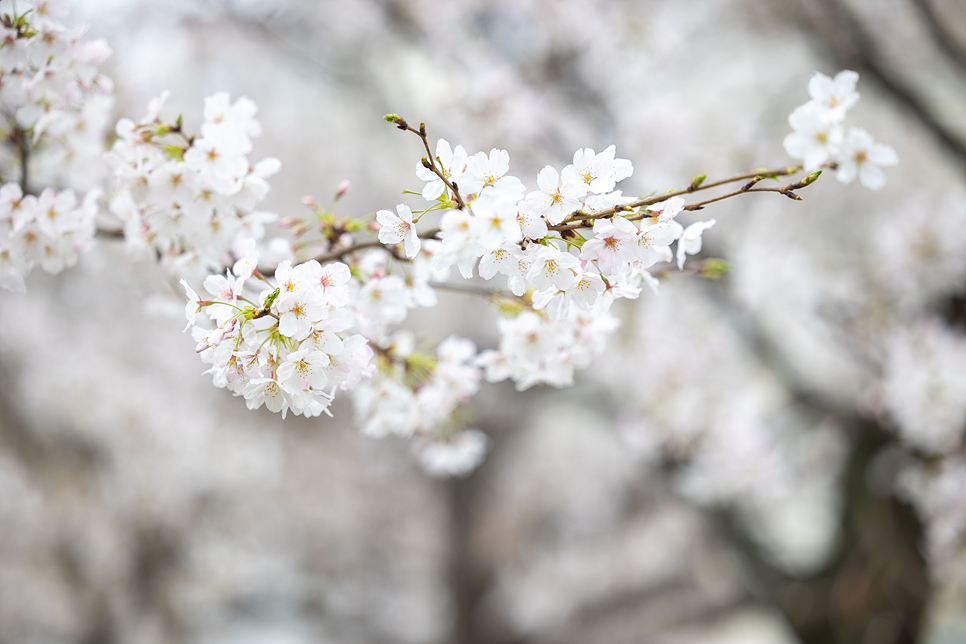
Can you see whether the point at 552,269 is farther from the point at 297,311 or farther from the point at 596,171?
the point at 297,311

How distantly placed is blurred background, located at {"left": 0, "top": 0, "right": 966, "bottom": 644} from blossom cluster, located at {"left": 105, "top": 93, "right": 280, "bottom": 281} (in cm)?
22

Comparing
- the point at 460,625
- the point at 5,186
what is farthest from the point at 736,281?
the point at 460,625

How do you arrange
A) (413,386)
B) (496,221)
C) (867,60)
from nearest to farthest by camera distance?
1. (496,221)
2. (413,386)
3. (867,60)

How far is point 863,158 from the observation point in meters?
0.87

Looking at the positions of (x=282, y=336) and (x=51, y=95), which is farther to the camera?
(x=51, y=95)

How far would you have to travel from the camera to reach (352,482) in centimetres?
670

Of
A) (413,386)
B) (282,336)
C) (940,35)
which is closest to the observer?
(282,336)

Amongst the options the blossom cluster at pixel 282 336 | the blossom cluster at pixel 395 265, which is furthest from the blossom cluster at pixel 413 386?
the blossom cluster at pixel 282 336

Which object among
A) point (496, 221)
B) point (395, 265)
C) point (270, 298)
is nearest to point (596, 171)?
point (496, 221)

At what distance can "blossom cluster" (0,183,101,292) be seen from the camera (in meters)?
1.16

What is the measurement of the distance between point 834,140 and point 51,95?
5.00ft

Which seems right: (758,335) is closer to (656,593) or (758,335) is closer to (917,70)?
(917,70)

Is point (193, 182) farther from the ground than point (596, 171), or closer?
farther from the ground

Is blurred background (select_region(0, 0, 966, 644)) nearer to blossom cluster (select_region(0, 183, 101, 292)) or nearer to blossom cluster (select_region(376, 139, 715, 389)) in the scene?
blossom cluster (select_region(0, 183, 101, 292))
